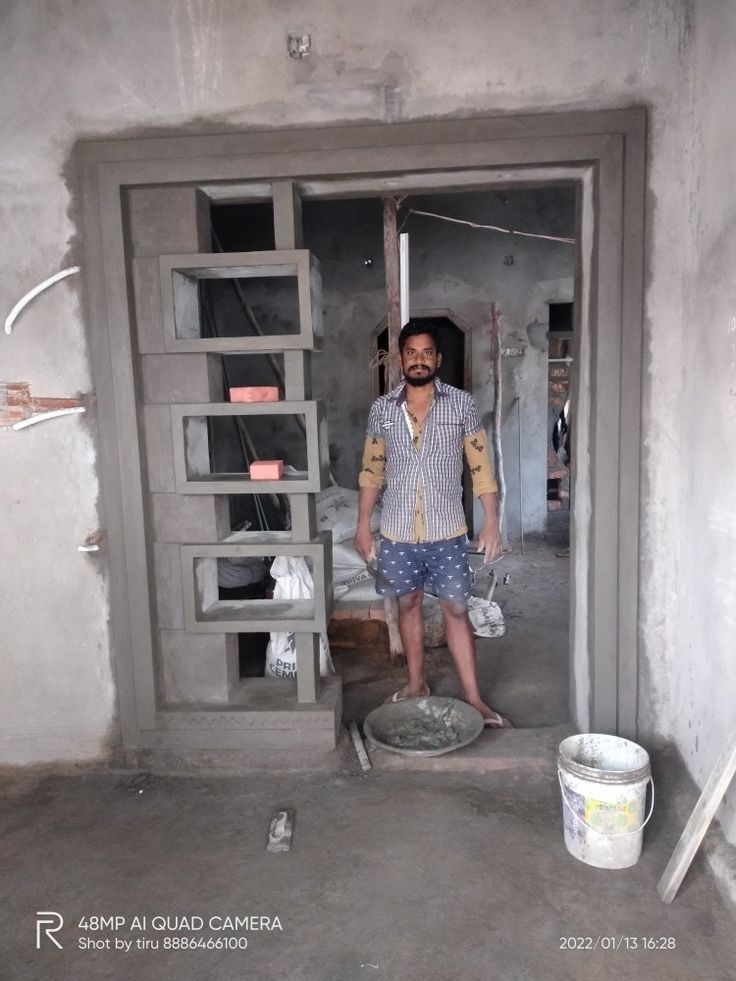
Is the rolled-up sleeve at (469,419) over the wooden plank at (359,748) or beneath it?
over

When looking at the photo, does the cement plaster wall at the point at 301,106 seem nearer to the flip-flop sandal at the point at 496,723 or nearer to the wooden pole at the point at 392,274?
the flip-flop sandal at the point at 496,723

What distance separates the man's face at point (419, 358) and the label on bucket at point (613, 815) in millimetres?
1654

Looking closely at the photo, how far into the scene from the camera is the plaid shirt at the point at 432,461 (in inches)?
117

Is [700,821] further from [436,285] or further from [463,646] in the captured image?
[436,285]

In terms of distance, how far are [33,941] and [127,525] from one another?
4.50 feet

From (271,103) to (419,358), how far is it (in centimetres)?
107

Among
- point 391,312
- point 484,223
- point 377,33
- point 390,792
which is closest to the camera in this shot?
point 377,33

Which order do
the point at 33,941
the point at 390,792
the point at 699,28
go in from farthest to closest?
1. the point at 390,792
2. the point at 699,28
3. the point at 33,941

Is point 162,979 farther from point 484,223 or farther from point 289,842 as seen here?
point 484,223

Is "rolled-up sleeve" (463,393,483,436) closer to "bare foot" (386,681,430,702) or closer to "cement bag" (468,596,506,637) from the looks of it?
"bare foot" (386,681,430,702)

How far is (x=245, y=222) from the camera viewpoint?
6.80 metres

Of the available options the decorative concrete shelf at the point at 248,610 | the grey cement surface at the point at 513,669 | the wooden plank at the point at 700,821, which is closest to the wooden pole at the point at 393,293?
the grey cement surface at the point at 513,669

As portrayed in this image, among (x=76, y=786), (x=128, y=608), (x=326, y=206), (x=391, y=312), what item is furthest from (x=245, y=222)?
(x=76, y=786)

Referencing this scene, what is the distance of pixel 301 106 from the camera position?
8.42 ft
